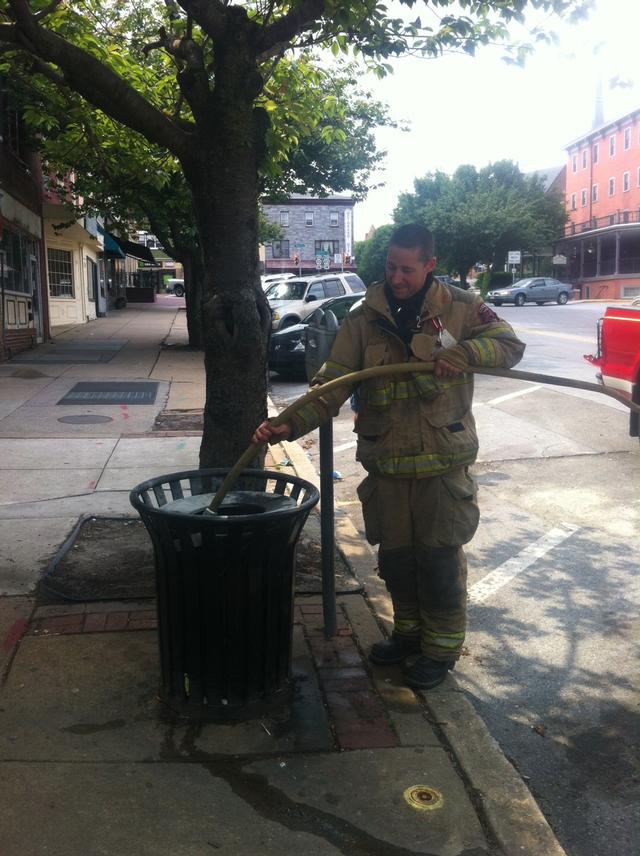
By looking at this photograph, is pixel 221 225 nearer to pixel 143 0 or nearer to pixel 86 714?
pixel 86 714

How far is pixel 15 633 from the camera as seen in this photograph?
156 inches

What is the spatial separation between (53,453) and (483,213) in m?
55.1

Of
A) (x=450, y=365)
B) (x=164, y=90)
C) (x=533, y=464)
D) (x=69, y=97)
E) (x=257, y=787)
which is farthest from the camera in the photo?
(x=533, y=464)

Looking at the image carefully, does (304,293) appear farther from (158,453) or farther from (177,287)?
(177,287)

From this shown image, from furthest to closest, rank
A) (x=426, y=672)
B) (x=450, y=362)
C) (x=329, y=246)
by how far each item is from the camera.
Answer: (x=329, y=246) < (x=426, y=672) < (x=450, y=362)

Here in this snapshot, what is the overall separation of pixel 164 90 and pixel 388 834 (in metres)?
6.63

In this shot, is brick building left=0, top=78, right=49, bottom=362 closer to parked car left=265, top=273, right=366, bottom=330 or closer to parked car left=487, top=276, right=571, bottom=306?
parked car left=265, top=273, right=366, bottom=330

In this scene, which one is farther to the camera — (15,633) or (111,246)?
(111,246)

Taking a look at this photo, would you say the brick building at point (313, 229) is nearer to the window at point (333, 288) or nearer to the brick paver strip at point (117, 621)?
the window at point (333, 288)

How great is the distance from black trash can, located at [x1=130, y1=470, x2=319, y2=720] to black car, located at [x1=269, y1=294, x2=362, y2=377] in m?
11.4

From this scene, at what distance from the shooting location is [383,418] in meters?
3.46

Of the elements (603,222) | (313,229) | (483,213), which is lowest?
(603,222)

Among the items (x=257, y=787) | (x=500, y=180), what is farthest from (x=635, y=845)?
(x=500, y=180)

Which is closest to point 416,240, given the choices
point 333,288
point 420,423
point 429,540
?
point 420,423
